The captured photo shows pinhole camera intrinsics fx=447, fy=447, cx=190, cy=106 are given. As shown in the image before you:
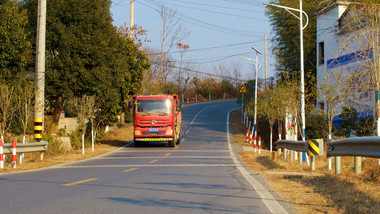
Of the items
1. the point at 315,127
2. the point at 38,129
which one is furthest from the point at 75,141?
the point at 315,127

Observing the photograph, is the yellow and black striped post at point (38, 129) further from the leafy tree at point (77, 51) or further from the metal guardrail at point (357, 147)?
the metal guardrail at point (357, 147)

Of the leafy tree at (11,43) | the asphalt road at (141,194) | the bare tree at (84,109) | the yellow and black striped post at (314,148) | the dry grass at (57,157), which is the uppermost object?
the leafy tree at (11,43)

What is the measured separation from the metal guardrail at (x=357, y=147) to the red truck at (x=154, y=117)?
1657cm

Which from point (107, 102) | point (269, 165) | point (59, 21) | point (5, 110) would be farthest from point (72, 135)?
point (269, 165)

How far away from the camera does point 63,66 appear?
24078 mm

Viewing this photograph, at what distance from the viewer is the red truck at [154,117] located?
27078 mm

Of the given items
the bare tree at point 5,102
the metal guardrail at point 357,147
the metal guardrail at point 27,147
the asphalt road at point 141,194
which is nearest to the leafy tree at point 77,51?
the bare tree at point 5,102

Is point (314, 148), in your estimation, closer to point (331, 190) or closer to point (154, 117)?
point (331, 190)

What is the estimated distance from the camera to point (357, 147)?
366 inches

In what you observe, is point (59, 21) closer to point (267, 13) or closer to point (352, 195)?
point (352, 195)

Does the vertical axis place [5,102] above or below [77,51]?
below

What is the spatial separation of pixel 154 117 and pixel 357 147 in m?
18.6

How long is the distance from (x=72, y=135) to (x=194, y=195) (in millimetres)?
19899

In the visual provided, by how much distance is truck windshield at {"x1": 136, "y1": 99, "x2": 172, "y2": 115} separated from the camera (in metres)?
27.1
